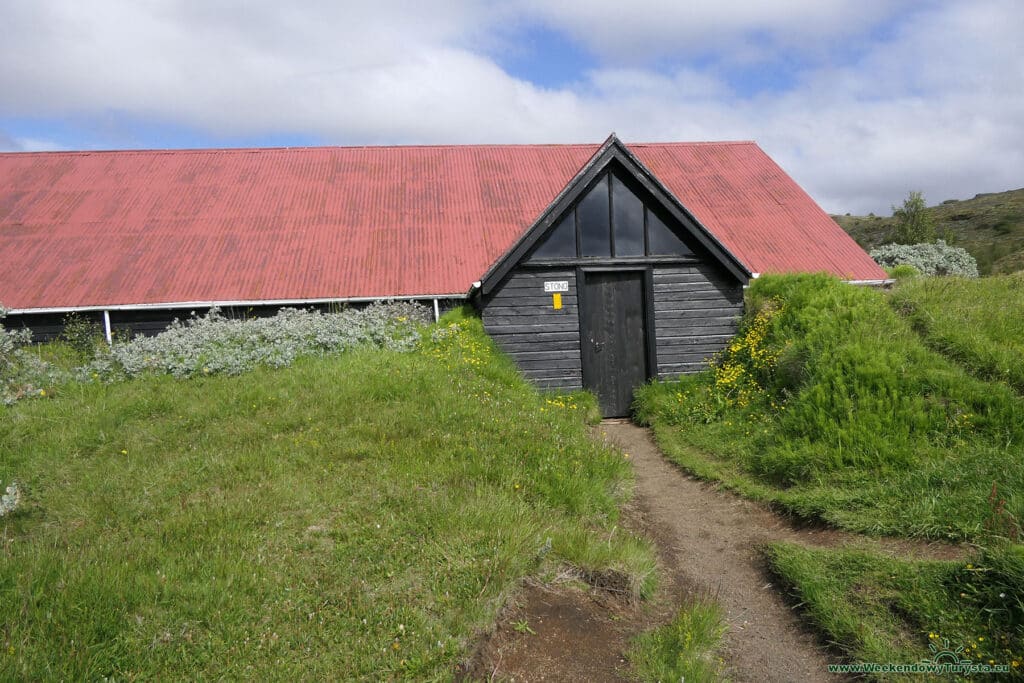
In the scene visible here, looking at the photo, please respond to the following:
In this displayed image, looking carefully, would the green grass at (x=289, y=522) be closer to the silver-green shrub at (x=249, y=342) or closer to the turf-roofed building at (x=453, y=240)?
the silver-green shrub at (x=249, y=342)

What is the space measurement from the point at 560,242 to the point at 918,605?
27.6 feet

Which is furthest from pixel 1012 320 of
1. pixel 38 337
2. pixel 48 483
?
pixel 38 337

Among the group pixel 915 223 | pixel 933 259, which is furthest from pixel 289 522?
pixel 915 223

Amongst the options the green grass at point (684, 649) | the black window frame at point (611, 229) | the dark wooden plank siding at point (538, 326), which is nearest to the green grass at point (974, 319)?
the black window frame at point (611, 229)

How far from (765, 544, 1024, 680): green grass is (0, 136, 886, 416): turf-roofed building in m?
7.12

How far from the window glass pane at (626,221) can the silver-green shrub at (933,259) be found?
47.8 feet

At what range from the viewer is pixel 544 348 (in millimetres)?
11758

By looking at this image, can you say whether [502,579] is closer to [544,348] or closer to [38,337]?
[544,348]

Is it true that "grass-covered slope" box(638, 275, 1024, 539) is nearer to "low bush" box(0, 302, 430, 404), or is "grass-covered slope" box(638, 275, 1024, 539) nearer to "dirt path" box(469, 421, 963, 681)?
"dirt path" box(469, 421, 963, 681)

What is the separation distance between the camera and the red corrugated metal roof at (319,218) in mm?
13273

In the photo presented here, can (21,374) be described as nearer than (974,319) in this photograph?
No

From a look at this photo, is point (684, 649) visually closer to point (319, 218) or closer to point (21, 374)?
point (21, 374)

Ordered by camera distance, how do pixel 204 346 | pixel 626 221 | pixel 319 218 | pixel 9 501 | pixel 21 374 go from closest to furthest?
pixel 9 501
pixel 21 374
pixel 204 346
pixel 626 221
pixel 319 218

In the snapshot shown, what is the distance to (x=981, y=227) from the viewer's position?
49312 millimetres
